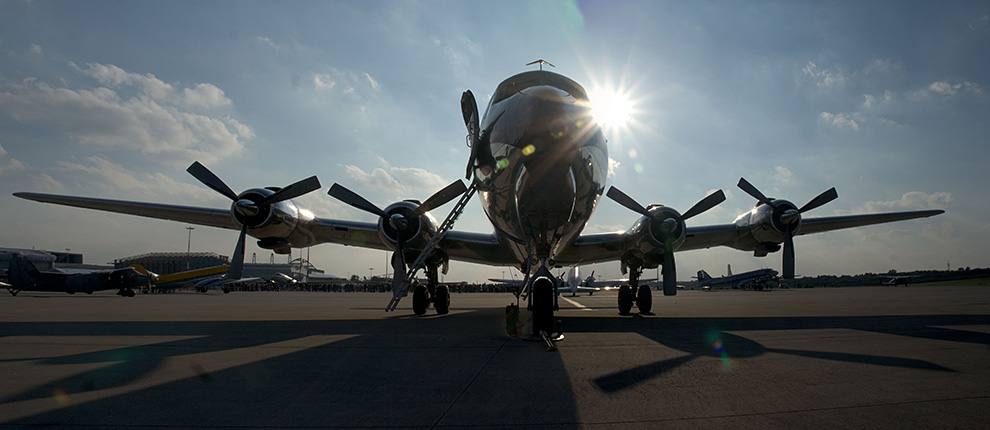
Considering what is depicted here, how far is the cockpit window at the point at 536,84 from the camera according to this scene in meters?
9.09

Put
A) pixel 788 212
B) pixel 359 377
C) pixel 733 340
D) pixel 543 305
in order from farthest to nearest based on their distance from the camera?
pixel 788 212 < pixel 733 340 < pixel 543 305 < pixel 359 377

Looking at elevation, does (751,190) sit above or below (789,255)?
above

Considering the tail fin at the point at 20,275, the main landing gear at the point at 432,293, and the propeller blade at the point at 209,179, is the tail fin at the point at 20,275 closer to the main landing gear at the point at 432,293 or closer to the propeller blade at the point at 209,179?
the propeller blade at the point at 209,179

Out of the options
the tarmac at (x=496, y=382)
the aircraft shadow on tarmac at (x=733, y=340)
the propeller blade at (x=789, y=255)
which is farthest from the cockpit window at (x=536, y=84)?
the propeller blade at (x=789, y=255)

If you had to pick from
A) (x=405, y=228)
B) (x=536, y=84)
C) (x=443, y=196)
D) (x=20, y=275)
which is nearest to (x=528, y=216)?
(x=536, y=84)

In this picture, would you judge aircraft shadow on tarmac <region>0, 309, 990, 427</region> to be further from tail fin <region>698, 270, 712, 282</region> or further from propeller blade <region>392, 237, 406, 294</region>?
tail fin <region>698, 270, 712, 282</region>

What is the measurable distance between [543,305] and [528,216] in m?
1.73

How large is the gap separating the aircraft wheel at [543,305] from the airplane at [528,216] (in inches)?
0.7

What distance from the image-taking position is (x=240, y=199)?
45.2ft

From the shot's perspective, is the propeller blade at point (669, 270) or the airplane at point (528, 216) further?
the propeller blade at point (669, 270)

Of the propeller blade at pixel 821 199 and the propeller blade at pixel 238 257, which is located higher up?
the propeller blade at pixel 821 199

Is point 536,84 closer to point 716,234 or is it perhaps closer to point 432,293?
point 432,293

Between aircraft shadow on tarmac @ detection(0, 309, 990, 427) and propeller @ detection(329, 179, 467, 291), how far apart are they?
4346mm

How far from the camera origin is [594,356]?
6.52 m
